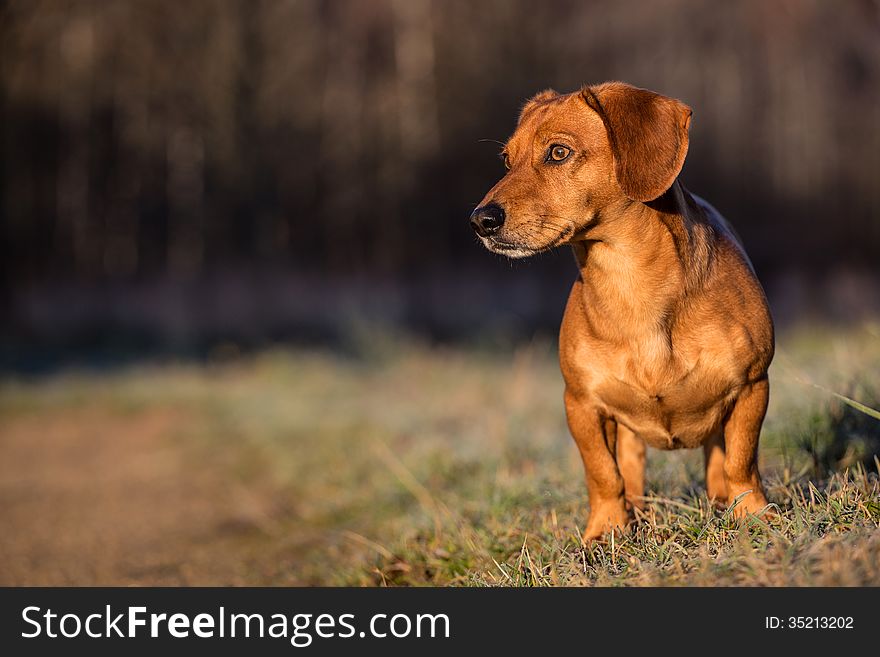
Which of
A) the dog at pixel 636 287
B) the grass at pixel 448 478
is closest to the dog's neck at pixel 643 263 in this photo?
the dog at pixel 636 287

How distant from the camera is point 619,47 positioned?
20312 millimetres

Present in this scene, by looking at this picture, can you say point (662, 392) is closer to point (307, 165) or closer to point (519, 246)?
point (519, 246)

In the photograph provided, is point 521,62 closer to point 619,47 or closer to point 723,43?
point 619,47

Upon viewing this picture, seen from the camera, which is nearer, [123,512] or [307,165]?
[123,512]

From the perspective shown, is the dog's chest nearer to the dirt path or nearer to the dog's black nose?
the dog's black nose

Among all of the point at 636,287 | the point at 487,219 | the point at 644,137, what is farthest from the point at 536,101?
the point at 636,287

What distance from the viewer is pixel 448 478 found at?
17.9 ft

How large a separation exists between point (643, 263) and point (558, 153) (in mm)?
466

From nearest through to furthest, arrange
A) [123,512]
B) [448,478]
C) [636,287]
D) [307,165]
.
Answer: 1. [636,287]
2. [448,478]
3. [123,512]
4. [307,165]

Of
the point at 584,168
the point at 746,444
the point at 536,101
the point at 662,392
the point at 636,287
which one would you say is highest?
the point at 536,101

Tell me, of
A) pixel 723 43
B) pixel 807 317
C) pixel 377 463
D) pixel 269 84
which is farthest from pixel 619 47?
pixel 377 463

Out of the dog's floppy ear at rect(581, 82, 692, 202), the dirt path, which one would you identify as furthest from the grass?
the dog's floppy ear at rect(581, 82, 692, 202)

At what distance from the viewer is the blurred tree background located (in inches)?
654

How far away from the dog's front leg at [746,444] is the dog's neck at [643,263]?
0.37 metres
